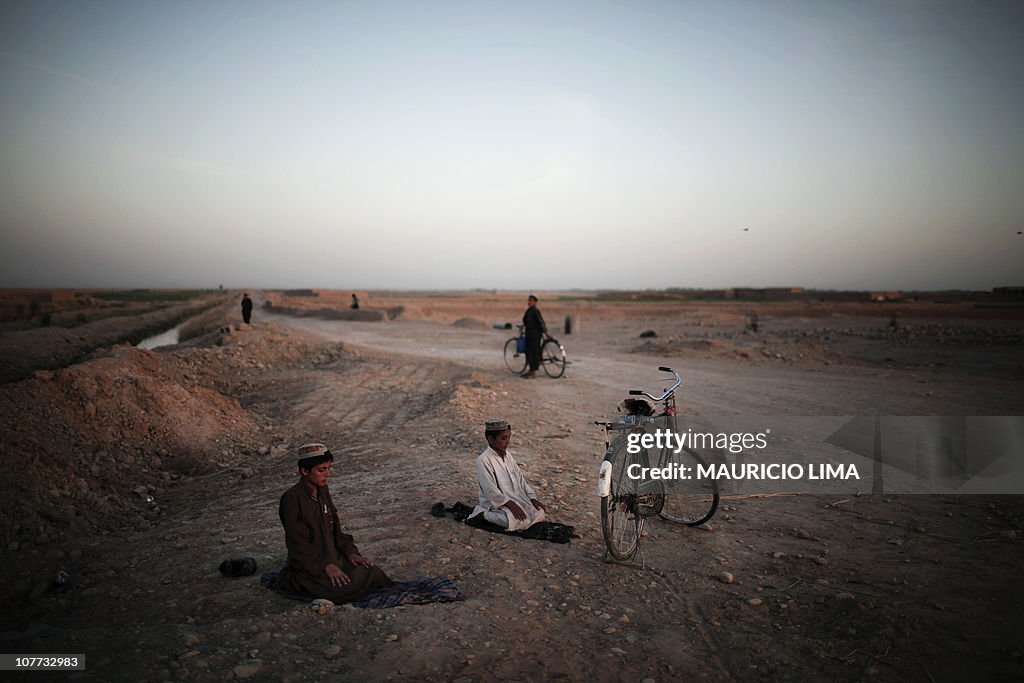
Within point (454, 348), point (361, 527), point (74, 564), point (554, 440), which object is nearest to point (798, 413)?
point (554, 440)

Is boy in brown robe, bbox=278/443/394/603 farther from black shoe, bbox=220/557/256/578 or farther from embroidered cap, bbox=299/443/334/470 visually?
black shoe, bbox=220/557/256/578

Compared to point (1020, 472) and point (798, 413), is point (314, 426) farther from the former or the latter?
point (1020, 472)

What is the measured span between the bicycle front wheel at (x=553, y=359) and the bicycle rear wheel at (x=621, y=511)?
920cm

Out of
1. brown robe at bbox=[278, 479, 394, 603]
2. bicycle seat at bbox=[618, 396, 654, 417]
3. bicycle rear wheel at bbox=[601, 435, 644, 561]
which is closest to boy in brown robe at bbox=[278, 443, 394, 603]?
brown robe at bbox=[278, 479, 394, 603]

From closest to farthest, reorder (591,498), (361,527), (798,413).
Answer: (361,527) → (591,498) → (798,413)

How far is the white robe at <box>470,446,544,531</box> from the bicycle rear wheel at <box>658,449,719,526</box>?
47.6 inches

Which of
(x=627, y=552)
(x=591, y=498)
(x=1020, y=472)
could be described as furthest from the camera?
(x=1020, y=472)

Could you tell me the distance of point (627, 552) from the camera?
15.8 ft

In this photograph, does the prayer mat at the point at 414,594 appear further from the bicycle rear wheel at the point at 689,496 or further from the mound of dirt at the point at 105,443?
the mound of dirt at the point at 105,443

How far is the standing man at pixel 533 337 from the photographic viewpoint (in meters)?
13.6

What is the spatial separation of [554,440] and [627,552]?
12.7 feet

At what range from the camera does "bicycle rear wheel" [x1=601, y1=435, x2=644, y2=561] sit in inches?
181

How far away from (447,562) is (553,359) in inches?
392

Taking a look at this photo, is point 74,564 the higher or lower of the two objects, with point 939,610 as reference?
lower
